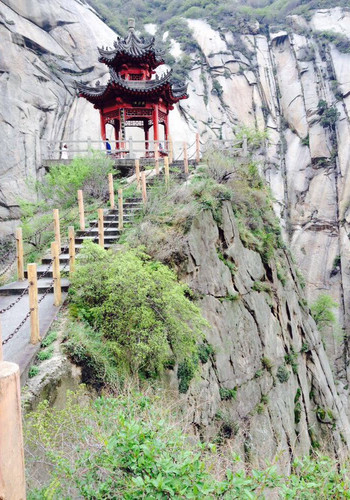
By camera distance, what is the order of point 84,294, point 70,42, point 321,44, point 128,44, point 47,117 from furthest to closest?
point 321,44, point 70,42, point 47,117, point 128,44, point 84,294

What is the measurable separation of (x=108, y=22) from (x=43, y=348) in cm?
3152

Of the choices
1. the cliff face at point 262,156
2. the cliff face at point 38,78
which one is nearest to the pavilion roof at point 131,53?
the cliff face at point 38,78

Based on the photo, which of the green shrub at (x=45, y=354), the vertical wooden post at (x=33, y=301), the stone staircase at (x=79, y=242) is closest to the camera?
the green shrub at (x=45, y=354)

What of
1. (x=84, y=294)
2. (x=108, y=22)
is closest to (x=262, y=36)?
(x=108, y=22)

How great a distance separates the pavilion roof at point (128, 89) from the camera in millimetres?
15477

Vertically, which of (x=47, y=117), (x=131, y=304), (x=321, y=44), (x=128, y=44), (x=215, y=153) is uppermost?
(x=321, y=44)

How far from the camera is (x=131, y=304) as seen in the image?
216 inches

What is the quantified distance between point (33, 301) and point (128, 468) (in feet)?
9.10

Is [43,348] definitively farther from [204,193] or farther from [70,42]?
[70,42]

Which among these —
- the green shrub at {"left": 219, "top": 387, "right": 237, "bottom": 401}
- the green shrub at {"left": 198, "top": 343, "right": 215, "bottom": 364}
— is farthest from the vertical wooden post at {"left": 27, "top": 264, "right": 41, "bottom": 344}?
the green shrub at {"left": 219, "top": 387, "right": 237, "bottom": 401}

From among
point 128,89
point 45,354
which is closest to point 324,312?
point 128,89

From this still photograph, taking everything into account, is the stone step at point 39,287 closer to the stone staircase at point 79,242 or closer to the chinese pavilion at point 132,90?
the stone staircase at point 79,242

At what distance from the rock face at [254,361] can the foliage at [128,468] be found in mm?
3196

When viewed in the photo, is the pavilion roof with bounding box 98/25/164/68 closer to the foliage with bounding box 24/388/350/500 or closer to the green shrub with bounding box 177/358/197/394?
the green shrub with bounding box 177/358/197/394
